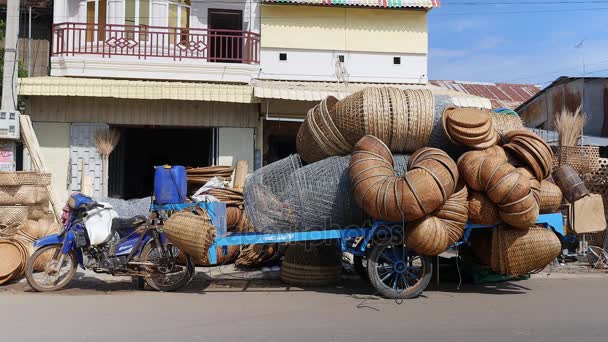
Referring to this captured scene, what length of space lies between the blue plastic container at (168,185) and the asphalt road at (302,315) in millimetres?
1287

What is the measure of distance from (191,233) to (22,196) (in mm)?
4827

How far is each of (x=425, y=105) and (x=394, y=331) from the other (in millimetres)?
3263

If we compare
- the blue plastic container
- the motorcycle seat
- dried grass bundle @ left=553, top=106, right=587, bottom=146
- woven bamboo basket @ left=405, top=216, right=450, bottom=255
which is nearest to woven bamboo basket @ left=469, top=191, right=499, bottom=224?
woven bamboo basket @ left=405, top=216, right=450, bottom=255

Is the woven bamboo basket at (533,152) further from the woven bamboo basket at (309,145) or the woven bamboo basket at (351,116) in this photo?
the woven bamboo basket at (309,145)

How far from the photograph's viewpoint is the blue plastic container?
301 inches

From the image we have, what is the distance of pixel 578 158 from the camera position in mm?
10188

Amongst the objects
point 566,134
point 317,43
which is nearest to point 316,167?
point 566,134

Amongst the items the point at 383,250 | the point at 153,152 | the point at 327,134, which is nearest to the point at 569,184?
the point at 383,250

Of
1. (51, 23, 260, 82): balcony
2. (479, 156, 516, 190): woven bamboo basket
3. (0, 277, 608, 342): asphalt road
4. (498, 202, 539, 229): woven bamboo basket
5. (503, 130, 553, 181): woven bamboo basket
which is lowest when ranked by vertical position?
(0, 277, 608, 342): asphalt road

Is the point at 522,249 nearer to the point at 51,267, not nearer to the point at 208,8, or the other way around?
the point at 51,267

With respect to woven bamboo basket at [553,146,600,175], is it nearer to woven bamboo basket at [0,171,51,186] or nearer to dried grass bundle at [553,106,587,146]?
dried grass bundle at [553,106,587,146]

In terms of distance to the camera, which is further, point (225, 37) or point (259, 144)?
point (225, 37)

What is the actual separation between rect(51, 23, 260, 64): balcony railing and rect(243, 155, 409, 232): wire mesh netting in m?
6.46

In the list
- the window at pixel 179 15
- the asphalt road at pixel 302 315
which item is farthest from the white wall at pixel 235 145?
the asphalt road at pixel 302 315
